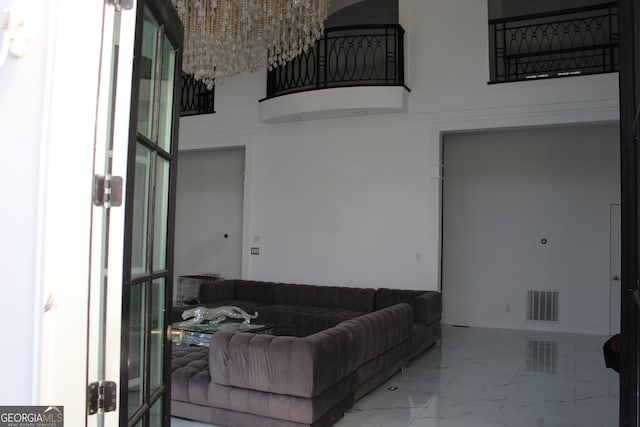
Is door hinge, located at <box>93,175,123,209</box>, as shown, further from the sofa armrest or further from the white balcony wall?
the white balcony wall

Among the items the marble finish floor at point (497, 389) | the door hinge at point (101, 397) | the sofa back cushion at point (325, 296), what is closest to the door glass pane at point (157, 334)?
the door hinge at point (101, 397)

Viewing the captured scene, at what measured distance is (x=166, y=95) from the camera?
7.42 ft

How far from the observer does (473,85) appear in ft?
25.3

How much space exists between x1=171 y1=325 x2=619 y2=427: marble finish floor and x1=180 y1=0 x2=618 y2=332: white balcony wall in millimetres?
1513

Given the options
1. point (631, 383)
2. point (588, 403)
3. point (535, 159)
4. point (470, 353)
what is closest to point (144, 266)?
point (631, 383)

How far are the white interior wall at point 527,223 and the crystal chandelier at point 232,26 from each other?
3.89 m

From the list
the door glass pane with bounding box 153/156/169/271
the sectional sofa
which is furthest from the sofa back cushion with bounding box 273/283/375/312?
the door glass pane with bounding box 153/156/169/271

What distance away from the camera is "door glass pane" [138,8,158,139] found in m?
1.92

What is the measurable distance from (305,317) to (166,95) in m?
5.06

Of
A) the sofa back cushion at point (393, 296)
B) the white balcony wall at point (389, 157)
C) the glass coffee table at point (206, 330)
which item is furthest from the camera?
the white balcony wall at point (389, 157)

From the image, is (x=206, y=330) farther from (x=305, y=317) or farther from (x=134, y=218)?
(x=134, y=218)

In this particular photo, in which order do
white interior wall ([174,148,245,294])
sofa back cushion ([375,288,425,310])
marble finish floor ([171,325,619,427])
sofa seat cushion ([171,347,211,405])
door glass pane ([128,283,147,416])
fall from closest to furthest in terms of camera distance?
1. door glass pane ([128,283,147,416])
2. sofa seat cushion ([171,347,211,405])
3. marble finish floor ([171,325,619,427])
4. sofa back cushion ([375,288,425,310])
5. white interior wall ([174,148,245,294])

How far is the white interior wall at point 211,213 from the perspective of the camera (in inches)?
412

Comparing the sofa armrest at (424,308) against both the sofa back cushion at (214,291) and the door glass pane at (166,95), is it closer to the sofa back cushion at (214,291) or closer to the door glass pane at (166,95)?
the sofa back cushion at (214,291)
